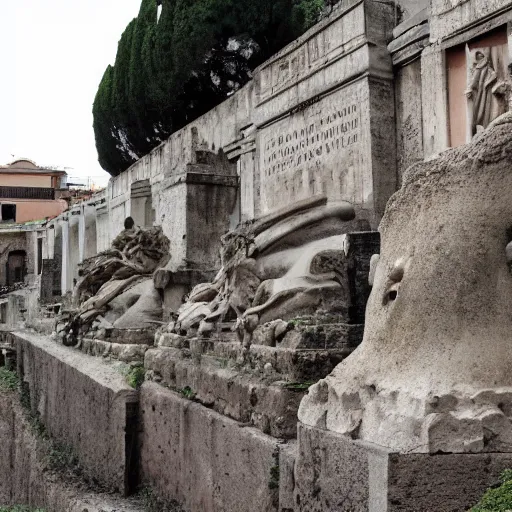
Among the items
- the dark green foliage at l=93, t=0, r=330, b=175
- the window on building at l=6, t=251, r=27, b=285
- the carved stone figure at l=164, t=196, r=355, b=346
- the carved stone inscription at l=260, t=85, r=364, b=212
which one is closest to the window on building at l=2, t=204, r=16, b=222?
the window on building at l=6, t=251, r=27, b=285

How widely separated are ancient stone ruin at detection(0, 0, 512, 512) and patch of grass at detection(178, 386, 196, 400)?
0.08ft

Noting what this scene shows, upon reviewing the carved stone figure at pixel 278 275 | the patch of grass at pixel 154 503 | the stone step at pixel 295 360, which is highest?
the carved stone figure at pixel 278 275

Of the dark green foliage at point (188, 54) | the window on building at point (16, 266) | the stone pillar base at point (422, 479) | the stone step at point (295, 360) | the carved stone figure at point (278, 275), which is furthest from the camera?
the window on building at point (16, 266)

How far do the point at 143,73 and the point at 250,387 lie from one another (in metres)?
16.4

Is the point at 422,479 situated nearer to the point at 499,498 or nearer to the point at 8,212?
the point at 499,498

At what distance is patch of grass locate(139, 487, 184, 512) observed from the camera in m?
4.61

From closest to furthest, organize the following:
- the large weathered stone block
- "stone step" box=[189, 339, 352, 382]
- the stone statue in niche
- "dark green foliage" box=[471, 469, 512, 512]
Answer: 1. "dark green foliage" box=[471, 469, 512, 512]
2. "stone step" box=[189, 339, 352, 382]
3. the stone statue in niche
4. the large weathered stone block

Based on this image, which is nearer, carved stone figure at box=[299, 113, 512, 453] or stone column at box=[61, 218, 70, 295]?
carved stone figure at box=[299, 113, 512, 453]

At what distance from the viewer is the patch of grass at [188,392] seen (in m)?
4.71

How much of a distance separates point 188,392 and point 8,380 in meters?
7.54

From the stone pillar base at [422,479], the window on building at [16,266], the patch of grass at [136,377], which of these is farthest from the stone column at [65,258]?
the window on building at [16,266]

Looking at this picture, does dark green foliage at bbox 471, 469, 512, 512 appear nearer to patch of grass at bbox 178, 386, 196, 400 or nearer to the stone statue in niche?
patch of grass at bbox 178, 386, 196, 400

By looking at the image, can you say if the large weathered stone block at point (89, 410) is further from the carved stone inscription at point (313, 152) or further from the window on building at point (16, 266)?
the window on building at point (16, 266)

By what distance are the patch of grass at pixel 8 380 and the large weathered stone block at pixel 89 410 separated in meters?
1.92
